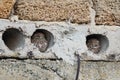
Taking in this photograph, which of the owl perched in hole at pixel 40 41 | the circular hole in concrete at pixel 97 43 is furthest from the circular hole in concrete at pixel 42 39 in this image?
the circular hole in concrete at pixel 97 43

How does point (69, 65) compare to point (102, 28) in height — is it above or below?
below

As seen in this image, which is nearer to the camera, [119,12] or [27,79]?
[27,79]

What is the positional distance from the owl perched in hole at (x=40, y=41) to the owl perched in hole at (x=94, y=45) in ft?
0.71

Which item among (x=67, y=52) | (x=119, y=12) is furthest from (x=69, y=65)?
(x=119, y=12)

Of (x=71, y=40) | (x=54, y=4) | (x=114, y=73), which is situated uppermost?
(x=54, y=4)

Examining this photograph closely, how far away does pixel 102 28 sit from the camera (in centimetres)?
199

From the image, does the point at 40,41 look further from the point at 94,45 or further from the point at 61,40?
the point at 94,45

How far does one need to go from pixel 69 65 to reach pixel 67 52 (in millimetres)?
59

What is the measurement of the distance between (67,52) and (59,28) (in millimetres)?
112

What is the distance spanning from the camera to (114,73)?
2.00 meters

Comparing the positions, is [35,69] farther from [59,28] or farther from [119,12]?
[119,12]

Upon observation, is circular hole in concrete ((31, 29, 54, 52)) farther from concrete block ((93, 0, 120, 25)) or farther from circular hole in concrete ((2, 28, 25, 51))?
concrete block ((93, 0, 120, 25))

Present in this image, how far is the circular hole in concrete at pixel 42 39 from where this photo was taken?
1.87 metres

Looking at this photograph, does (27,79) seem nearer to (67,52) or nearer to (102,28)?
(67,52)
